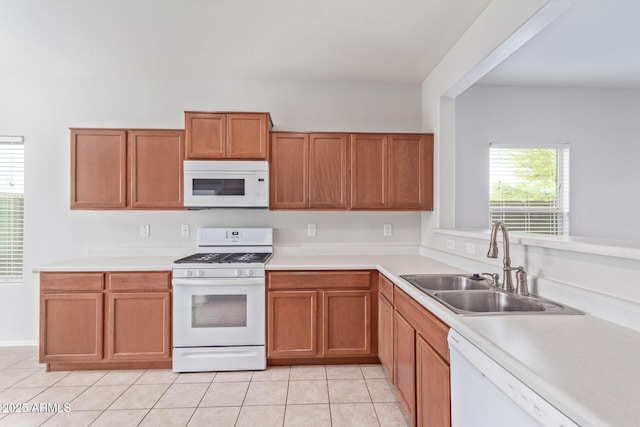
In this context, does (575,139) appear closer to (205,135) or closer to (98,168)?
(205,135)

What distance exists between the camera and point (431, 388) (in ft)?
4.79

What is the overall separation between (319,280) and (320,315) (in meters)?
0.29

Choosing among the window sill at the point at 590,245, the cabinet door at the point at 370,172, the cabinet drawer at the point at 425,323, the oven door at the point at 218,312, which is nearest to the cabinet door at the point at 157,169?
the oven door at the point at 218,312

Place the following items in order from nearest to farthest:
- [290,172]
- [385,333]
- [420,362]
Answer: [420,362] < [385,333] < [290,172]

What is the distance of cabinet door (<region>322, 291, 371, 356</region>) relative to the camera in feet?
8.36

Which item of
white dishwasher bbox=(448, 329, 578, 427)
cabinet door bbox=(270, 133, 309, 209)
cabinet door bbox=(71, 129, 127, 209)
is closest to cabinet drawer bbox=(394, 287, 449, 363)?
white dishwasher bbox=(448, 329, 578, 427)

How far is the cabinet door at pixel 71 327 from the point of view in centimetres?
245

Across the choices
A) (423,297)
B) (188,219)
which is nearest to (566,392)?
(423,297)

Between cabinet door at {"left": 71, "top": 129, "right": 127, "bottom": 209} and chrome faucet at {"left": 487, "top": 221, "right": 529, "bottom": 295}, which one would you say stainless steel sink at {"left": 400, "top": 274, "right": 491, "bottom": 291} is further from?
cabinet door at {"left": 71, "top": 129, "right": 127, "bottom": 209}

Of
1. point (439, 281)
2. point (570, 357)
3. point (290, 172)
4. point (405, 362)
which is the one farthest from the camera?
point (290, 172)

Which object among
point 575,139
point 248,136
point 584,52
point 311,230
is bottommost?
point 311,230

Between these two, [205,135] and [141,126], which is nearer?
[205,135]

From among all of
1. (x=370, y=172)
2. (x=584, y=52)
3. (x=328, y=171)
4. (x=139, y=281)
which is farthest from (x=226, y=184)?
(x=584, y=52)

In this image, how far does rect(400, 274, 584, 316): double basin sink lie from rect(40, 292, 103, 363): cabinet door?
8.06 ft
